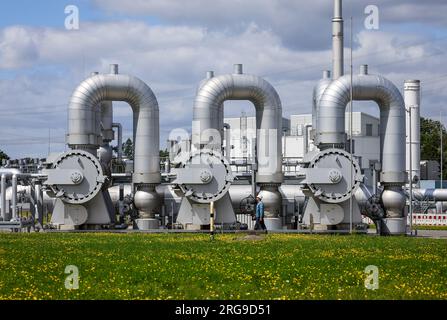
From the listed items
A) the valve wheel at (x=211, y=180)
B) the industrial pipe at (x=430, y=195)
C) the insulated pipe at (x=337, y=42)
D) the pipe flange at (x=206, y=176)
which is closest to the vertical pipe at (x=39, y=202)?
the valve wheel at (x=211, y=180)

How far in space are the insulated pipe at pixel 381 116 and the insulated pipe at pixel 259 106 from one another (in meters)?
2.75

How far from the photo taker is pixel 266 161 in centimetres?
4891

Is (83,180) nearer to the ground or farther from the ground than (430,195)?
farther from the ground

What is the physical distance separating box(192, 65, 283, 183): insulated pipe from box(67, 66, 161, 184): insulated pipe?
251 centimetres

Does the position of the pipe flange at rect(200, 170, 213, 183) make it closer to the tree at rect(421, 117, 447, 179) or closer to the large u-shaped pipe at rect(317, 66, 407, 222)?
the large u-shaped pipe at rect(317, 66, 407, 222)

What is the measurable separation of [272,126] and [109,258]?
75.7ft

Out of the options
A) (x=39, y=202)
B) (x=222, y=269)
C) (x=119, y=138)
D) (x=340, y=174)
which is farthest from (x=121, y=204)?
(x=222, y=269)

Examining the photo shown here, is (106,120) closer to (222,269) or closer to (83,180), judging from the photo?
(83,180)

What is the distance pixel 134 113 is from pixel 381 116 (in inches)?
495

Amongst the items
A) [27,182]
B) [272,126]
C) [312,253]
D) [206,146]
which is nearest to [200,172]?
[206,146]

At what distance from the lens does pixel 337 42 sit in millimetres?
57281

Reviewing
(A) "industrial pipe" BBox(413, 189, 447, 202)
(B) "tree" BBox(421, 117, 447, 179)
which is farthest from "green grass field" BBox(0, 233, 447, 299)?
(B) "tree" BBox(421, 117, 447, 179)
